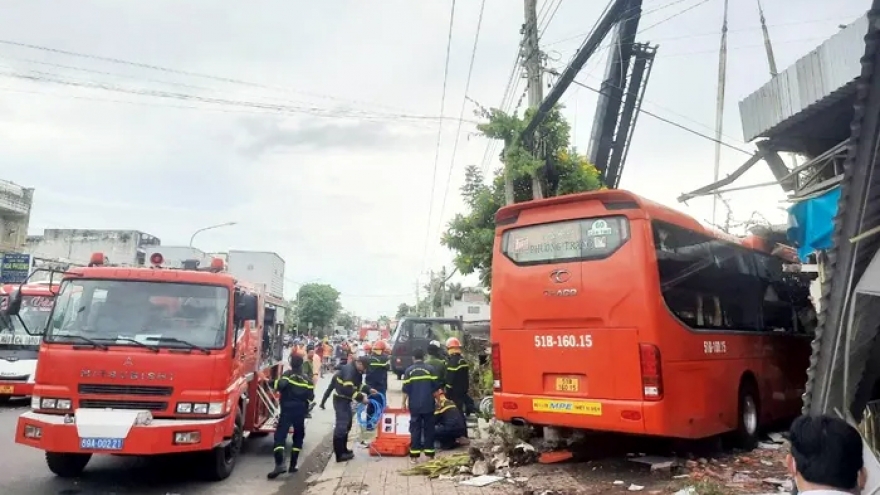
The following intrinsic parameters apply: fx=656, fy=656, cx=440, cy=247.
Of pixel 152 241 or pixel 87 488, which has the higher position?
pixel 152 241

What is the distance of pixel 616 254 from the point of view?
7082 mm

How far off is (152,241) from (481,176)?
3671 cm

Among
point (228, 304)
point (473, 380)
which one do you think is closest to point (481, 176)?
point (473, 380)

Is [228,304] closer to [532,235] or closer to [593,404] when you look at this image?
[532,235]

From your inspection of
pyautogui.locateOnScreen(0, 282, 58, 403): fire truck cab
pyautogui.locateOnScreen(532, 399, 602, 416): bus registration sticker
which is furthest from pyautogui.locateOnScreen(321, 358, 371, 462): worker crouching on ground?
pyautogui.locateOnScreen(0, 282, 58, 403): fire truck cab

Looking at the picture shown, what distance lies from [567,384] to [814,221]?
3.06 m

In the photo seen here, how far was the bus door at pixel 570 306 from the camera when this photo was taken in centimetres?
699

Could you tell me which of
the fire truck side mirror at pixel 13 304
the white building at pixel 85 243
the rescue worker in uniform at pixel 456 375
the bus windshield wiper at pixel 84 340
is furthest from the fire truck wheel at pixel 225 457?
the white building at pixel 85 243

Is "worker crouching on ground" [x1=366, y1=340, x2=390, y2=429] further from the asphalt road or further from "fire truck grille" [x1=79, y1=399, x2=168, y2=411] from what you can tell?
"fire truck grille" [x1=79, y1=399, x2=168, y2=411]

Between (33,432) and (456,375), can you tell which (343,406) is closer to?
(456,375)

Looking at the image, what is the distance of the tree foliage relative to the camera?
1222cm

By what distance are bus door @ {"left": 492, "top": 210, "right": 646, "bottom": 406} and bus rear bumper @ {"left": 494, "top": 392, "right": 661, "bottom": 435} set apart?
3 centimetres

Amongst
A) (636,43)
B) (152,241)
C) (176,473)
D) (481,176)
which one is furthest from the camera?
(152,241)

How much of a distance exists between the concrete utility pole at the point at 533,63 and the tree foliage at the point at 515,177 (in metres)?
0.19
